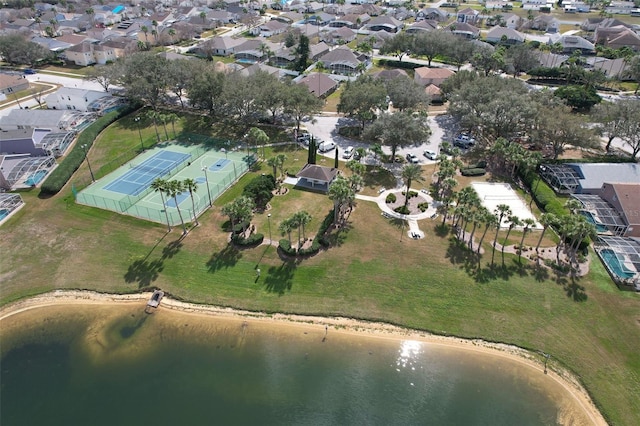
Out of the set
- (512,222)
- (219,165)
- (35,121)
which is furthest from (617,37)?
(35,121)

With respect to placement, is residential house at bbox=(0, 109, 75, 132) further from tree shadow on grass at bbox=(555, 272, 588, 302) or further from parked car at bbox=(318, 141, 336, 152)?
tree shadow on grass at bbox=(555, 272, 588, 302)

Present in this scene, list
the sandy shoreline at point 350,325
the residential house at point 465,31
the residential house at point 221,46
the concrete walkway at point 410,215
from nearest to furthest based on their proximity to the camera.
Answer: the sandy shoreline at point 350,325
the concrete walkway at point 410,215
the residential house at point 221,46
the residential house at point 465,31

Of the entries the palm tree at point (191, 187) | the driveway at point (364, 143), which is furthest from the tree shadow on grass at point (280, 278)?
the driveway at point (364, 143)

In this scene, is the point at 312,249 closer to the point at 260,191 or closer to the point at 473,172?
the point at 260,191

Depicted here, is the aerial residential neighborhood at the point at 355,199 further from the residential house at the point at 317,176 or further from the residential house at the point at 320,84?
the residential house at the point at 320,84

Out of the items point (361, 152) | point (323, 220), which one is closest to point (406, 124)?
point (361, 152)

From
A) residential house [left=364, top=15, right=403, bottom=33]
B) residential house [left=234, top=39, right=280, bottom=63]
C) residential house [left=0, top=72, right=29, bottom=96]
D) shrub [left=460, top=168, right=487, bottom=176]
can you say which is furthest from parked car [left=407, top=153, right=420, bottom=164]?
residential house [left=364, top=15, right=403, bottom=33]

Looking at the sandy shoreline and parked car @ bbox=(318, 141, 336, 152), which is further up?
parked car @ bbox=(318, 141, 336, 152)
